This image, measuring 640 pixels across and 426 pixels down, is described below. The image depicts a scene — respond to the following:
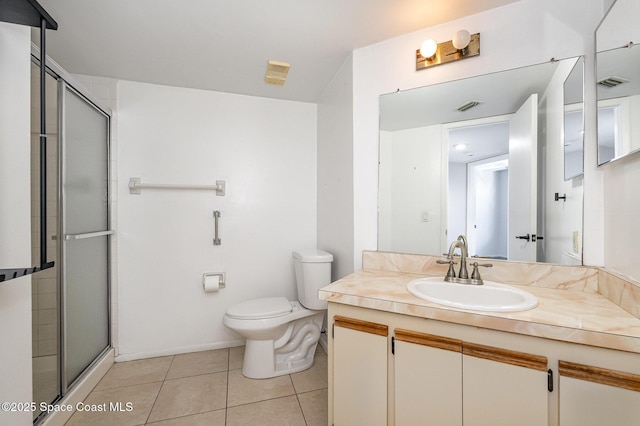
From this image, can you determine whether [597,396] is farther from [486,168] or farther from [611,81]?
[611,81]

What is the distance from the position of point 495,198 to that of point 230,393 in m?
2.04

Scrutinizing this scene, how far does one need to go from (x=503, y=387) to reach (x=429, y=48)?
1649 millimetres

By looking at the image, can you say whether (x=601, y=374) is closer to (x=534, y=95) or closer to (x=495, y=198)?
(x=495, y=198)

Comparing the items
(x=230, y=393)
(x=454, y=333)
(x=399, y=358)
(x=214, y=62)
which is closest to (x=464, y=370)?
(x=454, y=333)

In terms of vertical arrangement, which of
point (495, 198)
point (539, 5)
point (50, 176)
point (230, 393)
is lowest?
Answer: point (230, 393)

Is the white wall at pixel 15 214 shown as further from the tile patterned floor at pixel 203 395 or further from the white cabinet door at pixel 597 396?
the white cabinet door at pixel 597 396

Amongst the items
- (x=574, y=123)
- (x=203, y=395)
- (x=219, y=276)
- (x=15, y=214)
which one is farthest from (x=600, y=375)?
(x=219, y=276)

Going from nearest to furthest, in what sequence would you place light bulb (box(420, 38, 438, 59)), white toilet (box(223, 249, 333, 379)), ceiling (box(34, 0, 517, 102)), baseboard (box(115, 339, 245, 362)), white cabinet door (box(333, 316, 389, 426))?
white cabinet door (box(333, 316, 389, 426)), ceiling (box(34, 0, 517, 102)), light bulb (box(420, 38, 438, 59)), white toilet (box(223, 249, 333, 379)), baseboard (box(115, 339, 245, 362))

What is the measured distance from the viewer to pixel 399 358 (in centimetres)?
112

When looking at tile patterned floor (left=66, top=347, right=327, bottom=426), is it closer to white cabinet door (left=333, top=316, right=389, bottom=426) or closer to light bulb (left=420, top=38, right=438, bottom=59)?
white cabinet door (left=333, top=316, right=389, bottom=426)

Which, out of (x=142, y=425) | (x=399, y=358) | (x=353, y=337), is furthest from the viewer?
(x=142, y=425)

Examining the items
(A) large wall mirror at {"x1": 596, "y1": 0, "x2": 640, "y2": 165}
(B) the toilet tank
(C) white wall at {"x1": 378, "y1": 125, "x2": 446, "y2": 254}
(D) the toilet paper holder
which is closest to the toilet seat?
(B) the toilet tank

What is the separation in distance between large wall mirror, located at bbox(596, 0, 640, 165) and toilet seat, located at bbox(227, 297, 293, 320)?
1.94 meters

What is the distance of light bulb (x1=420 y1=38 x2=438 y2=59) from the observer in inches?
60.4
